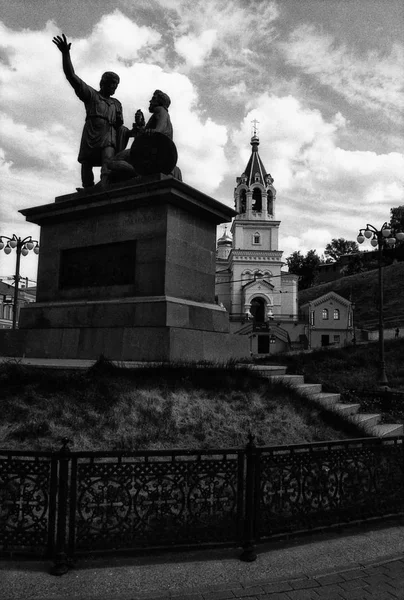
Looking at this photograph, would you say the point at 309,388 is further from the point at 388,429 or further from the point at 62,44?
the point at 62,44

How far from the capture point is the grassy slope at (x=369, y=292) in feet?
242

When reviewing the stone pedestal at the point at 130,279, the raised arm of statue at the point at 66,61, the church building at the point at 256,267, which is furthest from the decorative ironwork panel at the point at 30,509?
the church building at the point at 256,267

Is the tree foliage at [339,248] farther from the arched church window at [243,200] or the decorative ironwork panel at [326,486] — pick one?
the decorative ironwork panel at [326,486]

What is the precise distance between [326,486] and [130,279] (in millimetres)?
5715

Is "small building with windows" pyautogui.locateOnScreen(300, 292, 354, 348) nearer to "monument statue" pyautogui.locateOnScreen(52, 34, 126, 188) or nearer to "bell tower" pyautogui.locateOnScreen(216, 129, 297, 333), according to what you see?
"bell tower" pyautogui.locateOnScreen(216, 129, 297, 333)

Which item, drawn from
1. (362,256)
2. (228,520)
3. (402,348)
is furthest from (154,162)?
(362,256)

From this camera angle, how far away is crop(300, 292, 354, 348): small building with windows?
62.6 meters

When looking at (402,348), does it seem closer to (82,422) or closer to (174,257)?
(174,257)

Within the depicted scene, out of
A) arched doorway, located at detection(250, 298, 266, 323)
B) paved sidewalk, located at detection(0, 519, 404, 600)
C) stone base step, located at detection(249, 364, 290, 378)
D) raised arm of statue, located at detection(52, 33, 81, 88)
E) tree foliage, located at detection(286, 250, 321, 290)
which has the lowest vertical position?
paved sidewalk, located at detection(0, 519, 404, 600)

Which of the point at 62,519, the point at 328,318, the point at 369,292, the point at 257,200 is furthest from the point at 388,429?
the point at 369,292

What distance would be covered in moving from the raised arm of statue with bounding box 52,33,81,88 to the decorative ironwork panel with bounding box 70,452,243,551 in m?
8.64

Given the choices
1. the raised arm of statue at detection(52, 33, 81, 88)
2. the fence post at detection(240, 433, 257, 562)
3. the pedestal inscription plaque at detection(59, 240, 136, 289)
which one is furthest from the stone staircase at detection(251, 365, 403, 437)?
the raised arm of statue at detection(52, 33, 81, 88)

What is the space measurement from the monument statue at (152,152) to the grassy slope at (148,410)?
4.52 m

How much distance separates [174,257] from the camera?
9180 millimetres
